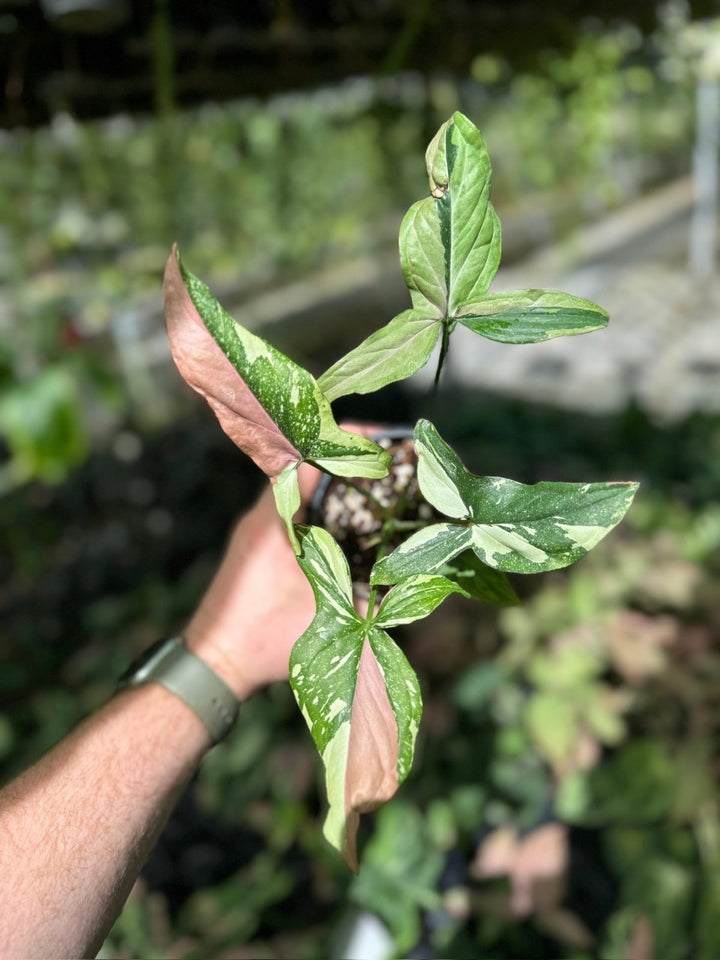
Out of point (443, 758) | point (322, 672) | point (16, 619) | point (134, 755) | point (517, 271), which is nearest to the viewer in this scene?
point (322, 672)

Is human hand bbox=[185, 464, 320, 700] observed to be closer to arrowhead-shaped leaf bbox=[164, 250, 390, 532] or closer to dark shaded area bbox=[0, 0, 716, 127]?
arrowhead-shaped leaf bbox=[164, 250, 390, 532]

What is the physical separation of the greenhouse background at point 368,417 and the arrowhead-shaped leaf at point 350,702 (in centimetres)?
73

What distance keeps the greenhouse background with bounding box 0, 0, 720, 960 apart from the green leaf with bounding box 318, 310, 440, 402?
2.77ft

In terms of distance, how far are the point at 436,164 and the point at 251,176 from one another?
3402 millimetres

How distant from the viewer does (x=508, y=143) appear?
4227 millimetres

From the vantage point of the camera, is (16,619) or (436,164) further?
(16,619)

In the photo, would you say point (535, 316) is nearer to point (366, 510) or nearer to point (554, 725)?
point (366, 510)

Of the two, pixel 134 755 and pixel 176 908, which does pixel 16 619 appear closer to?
pixel 176 908

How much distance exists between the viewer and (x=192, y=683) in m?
0.70

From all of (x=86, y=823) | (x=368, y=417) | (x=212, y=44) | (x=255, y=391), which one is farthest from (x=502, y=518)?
(x=368, y=417)

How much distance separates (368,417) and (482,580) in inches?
66.0

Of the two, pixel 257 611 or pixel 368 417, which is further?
pixel 368 417

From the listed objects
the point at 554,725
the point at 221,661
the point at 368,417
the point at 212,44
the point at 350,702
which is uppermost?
the point at 212,44

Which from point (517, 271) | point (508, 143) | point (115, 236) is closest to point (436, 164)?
point (115, 236)
